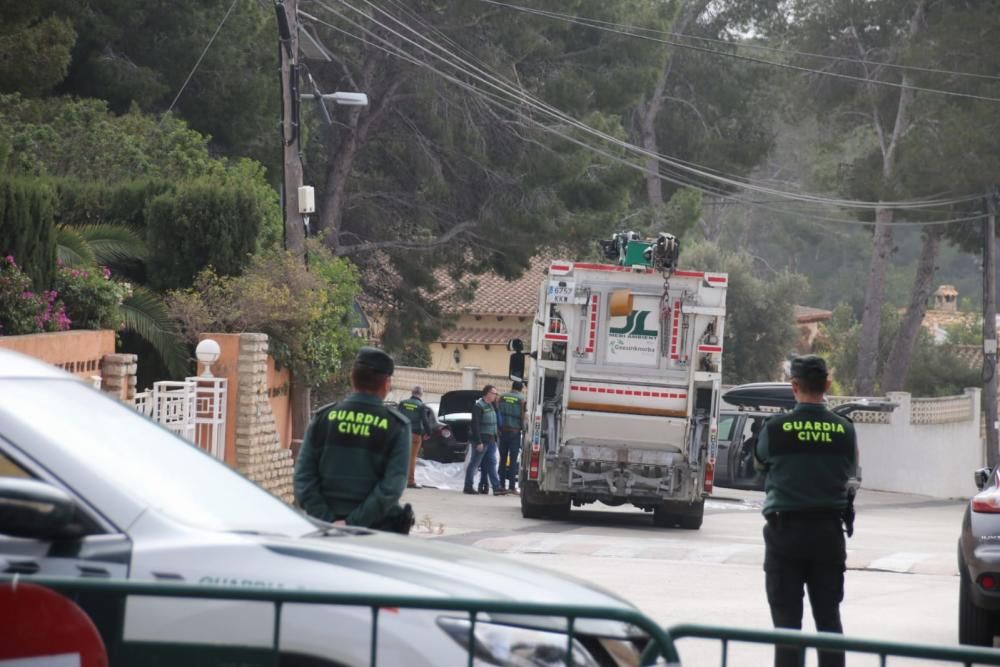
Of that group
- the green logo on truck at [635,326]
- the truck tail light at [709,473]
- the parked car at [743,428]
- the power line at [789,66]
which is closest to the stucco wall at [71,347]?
the green logo on truck at [635,326]

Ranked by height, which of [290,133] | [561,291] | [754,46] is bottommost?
[561,291]

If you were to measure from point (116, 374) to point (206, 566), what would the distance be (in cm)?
1021

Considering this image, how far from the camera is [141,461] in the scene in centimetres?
448

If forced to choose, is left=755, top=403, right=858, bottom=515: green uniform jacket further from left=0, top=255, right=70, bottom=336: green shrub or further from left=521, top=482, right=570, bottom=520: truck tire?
left=521, top=482, right=570, bottom=520: truck tire

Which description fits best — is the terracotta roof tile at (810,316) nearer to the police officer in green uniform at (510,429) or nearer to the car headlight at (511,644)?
the police officer in green uniform at (510,429)

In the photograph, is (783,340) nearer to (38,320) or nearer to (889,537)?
(889,537)

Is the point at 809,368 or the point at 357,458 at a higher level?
the point at 809,368

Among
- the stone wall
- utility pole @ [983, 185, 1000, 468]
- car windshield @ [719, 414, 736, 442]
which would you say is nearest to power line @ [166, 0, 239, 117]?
the stone wall

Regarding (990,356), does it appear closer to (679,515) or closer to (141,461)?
(679,515)

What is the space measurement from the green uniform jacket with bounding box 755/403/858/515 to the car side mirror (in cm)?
429

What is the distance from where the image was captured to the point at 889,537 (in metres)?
19.1

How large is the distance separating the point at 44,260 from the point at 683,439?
7833 millimetres

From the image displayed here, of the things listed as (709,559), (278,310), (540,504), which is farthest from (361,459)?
(540,504)

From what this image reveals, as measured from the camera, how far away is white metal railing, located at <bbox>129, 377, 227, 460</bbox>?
1525cm
